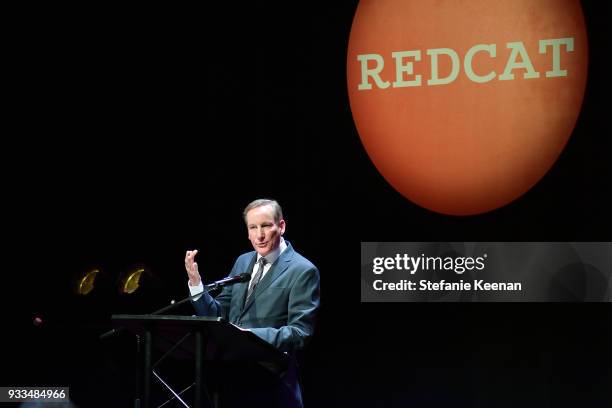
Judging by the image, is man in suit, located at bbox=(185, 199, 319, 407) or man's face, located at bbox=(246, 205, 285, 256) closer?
man in suit, located at bbox=(185, 199, 319, 407)

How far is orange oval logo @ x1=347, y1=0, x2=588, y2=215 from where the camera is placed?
165 inches

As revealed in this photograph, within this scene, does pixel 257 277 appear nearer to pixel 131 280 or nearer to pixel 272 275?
pixel 272 275

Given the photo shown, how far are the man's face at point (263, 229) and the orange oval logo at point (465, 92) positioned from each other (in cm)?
129

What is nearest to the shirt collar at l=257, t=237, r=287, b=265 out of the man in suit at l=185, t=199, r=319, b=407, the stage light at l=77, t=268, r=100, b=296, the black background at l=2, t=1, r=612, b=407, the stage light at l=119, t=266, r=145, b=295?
the man in suit at l=185, t=199, r=319, b=407

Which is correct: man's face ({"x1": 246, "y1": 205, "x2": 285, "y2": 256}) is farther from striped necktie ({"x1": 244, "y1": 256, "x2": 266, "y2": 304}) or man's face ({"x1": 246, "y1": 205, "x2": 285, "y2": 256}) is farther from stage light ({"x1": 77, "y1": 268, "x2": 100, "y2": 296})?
stage light ({"x1": 77, "y1": 268, "x2": 100, "y2": 296})

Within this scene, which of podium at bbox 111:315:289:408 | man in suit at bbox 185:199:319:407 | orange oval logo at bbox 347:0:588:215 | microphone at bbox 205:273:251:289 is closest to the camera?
podium at bbox 111:315:289:408

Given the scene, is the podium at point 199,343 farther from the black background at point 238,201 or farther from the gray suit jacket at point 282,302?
the black background at point 238,201

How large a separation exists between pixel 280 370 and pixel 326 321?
1.66 metres

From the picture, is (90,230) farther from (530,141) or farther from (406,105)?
(530,141)

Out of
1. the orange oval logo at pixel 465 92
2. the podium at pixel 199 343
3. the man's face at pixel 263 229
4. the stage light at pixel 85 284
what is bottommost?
the podium at pixel 199 343

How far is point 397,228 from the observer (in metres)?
4.53

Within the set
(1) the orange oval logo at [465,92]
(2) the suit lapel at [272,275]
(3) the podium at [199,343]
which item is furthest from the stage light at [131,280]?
(1) the orange oval logo at [465,92]

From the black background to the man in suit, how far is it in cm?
97

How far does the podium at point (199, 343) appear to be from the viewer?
2684 millimetres
